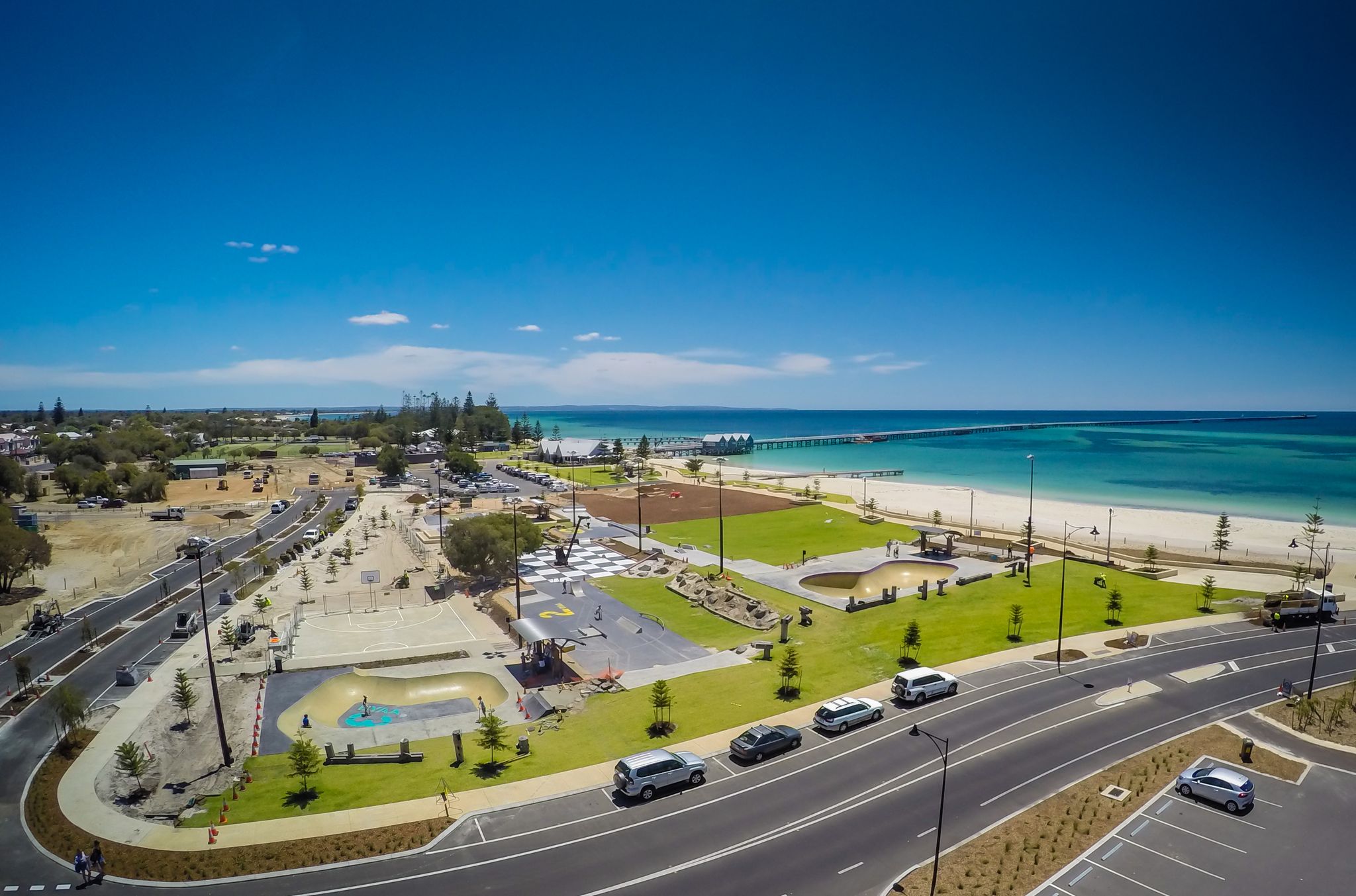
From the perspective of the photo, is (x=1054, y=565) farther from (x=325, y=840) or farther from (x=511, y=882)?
(x=325, y=840)

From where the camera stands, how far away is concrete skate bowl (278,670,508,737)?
3659 cm

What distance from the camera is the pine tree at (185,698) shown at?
34.6m

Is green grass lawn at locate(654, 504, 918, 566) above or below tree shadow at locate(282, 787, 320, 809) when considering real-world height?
above

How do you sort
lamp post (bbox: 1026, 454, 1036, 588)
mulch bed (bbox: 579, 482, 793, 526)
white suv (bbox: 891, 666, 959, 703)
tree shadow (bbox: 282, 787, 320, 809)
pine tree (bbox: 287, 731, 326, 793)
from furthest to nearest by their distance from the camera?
mulch bed (bbox: 579, 482, 793, 526) → lamp post (bbox: 1026, 454, 1036, 588) → white suv (bbox: 891, 666, 959, 703) → pine tree (bbox: 287, 731, 326, 793) → tree shadow (bbox: 282, 787, 320, 809)

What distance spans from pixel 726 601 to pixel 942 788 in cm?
2885

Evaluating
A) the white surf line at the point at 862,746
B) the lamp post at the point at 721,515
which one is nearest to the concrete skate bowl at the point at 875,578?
the lamp post at the point at 721,515

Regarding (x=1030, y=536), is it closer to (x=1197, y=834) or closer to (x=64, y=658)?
(x=1197, y=834)

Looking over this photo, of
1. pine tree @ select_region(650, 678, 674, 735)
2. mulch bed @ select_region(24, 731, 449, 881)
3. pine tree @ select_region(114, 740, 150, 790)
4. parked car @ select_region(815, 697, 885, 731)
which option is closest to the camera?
mulch bed @ select_region(24, 731, 449, 881)

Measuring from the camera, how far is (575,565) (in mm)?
66562

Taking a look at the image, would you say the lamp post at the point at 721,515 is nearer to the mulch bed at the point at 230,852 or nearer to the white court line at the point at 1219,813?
the white court line at the point at 1219,813

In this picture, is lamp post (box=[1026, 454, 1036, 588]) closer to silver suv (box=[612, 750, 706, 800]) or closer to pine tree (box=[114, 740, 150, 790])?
silver suv (box=[612, 750, 706, 800])

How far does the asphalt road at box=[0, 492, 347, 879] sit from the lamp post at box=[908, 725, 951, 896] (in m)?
29.0

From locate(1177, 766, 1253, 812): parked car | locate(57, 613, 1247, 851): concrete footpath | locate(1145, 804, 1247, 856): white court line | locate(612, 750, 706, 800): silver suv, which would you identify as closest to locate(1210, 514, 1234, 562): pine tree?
locate(1177, 766, 1253, 812): parked car

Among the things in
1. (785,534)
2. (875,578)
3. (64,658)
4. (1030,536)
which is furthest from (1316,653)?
(64,658)
